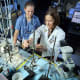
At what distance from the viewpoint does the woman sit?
118cm

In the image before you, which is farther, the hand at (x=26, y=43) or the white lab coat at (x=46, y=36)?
the hand at (x=26, y=43)

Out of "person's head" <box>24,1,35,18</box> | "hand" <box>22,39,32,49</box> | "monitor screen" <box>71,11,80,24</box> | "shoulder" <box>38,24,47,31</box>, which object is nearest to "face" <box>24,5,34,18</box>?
"person's head" <box>24,1,35,18</box>

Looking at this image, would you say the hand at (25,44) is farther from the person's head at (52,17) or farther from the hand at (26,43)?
the person's head at (52,17)

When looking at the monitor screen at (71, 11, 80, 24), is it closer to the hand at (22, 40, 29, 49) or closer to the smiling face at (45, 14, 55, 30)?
the smiling face at (45, 14, 55, 30)

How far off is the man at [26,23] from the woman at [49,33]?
0.29 ft

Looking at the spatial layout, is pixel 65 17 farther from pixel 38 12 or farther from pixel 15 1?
pixel 15 1

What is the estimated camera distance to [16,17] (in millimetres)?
1309

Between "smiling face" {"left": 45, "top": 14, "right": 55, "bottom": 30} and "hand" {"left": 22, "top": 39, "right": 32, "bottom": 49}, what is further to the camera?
"hand" {"left": 22, "top": 39, "right": 32, "bottom": 49}

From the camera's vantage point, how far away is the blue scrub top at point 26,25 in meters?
1.27

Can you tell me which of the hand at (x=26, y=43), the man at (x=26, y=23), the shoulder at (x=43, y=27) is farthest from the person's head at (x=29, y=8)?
the hand at (x=26, y=43)

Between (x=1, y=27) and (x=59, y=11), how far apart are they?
758 mm

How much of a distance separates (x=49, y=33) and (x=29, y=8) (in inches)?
14.1

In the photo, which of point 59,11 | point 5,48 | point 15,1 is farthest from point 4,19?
point 59,11

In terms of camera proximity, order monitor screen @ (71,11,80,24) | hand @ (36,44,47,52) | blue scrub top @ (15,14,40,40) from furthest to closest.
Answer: hand @ (36,44,47,52)
blue scrub top @ (15,14,40,40)
monitor screen @ (71,11,80,24)
